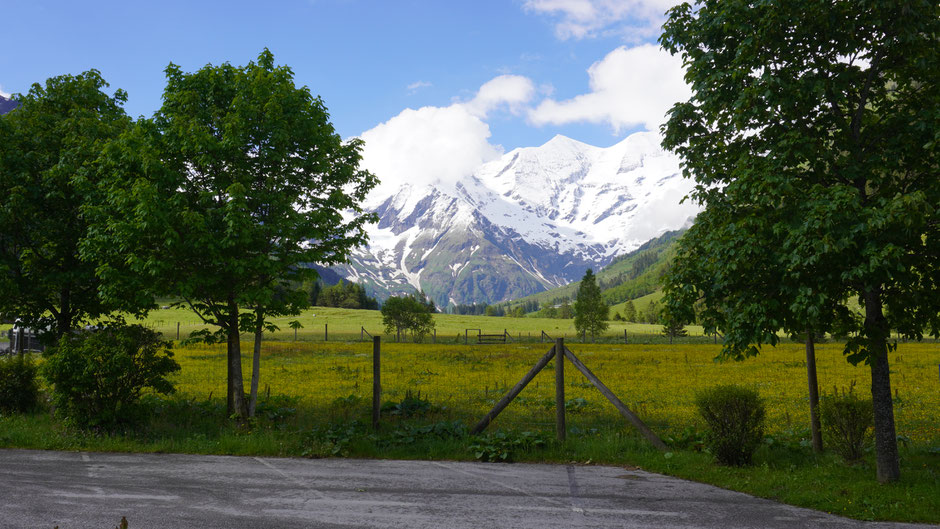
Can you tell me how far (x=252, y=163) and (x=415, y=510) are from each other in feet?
31.9

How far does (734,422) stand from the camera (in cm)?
1104

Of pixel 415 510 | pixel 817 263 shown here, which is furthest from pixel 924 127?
pixel 415 510

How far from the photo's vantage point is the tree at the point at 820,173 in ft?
27.7

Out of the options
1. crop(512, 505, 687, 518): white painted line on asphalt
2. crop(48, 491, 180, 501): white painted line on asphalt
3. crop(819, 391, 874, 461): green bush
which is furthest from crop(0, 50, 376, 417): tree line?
crop(819, 391, 874, 461): green bush

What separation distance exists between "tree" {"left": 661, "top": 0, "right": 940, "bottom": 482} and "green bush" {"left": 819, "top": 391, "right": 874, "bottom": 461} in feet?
2.53

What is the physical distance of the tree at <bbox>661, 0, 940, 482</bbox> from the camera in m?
8.43

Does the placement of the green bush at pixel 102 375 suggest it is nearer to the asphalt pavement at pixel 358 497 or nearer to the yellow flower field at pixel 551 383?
the asphalt pavement at pixel 358 497

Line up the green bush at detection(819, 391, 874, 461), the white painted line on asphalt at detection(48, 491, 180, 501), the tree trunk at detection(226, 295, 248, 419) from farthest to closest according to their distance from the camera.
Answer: the tree trunk at detection(226, 295, 248, 419) → the green bush at detection(819, 391, 874, 461) → the white painted line on asphalt at detection(48, 491, 180, 501)

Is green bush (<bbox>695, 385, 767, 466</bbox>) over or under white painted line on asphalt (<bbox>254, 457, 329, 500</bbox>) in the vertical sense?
over

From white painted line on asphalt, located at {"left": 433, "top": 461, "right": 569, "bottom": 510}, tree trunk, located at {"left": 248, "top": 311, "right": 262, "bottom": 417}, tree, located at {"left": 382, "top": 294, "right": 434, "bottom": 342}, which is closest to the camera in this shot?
white painted line on asphalt, located at {"left": 433, "top": 461, "right": 569, "bottom": 510}

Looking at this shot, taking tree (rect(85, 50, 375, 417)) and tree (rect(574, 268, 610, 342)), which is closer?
tree (rect(85, 50, 375, 417))

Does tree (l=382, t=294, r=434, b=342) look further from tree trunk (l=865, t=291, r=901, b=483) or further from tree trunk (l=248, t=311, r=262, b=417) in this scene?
tree trunk (l=865, t=291, r=901, b=483)

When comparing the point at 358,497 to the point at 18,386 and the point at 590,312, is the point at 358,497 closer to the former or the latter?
the point at 18,386

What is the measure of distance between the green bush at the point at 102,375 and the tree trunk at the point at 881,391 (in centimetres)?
1477
